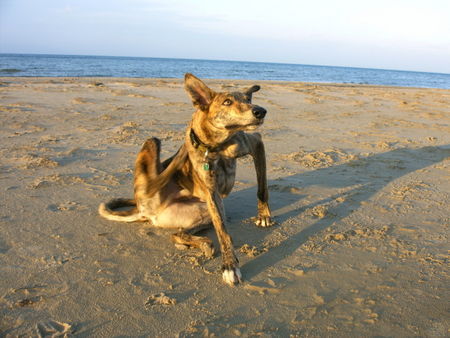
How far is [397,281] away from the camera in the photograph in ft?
9.30

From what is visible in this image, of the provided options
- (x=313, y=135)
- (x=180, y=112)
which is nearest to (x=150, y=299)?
(x=313, y=135)

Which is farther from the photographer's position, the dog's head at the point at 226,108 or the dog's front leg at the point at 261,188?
the dog's front leg at the point at 261,188

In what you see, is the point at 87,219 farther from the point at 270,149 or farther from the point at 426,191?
the point at 426,191

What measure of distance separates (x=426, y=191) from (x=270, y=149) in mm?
2599

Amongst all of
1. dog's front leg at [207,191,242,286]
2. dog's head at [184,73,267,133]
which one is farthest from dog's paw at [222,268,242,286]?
dog's head at [184,73,267,133]

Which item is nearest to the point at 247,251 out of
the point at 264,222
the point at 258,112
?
the point at 264,222

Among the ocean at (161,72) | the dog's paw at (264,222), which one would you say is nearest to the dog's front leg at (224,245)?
the dog's paw at (264,222)

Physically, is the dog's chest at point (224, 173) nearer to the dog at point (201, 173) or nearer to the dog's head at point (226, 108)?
the dog at point (201, 173)

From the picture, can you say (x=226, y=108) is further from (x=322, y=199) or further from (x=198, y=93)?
(x=322, y=199)

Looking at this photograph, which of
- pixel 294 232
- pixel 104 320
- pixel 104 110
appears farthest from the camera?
pixel 104 110

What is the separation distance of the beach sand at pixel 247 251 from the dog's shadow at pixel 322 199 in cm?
2

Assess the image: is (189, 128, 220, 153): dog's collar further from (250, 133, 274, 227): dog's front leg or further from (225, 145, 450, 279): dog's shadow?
(225, 145, 450, 279): dog's shadow

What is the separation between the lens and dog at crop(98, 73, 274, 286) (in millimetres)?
→ 3254

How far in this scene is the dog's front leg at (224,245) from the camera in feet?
9.32
